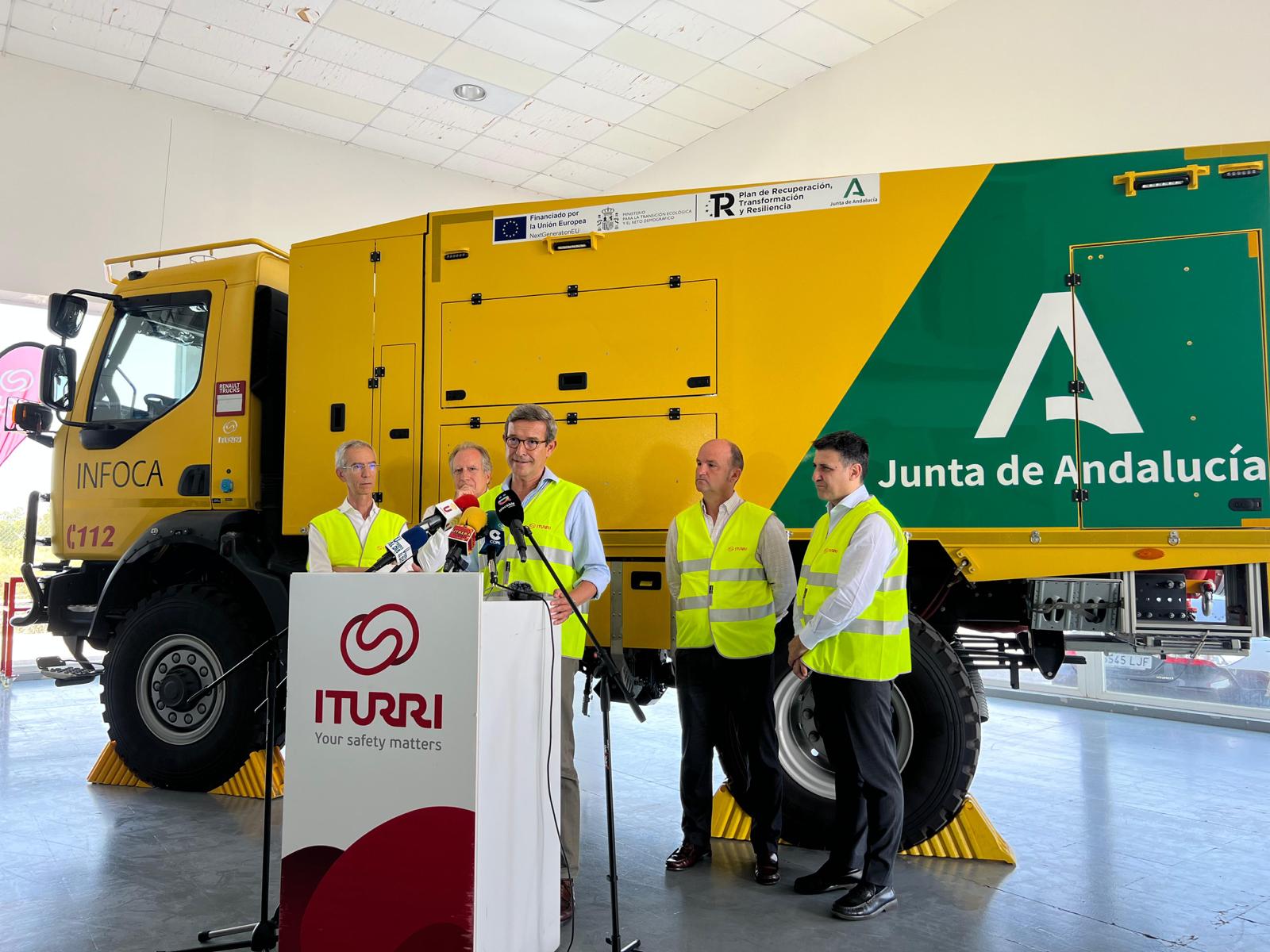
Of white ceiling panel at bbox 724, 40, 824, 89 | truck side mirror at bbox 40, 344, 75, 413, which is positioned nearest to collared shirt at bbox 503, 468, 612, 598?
truck side mirror at bbox 40, 344, 75, 413

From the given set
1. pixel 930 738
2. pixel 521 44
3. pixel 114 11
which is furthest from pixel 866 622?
pixel 114 11

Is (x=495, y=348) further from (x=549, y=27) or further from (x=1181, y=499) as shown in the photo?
(x=549, y=27)

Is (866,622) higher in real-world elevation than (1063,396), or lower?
lower

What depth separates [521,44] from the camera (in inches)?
328

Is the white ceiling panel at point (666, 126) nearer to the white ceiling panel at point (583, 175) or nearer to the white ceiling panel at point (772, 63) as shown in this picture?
the white ceiling panel at point (583, 175)

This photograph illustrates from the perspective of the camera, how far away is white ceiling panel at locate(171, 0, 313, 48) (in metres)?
7.59

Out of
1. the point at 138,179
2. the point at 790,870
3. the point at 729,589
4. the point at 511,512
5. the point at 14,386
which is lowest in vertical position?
the point at 790,870

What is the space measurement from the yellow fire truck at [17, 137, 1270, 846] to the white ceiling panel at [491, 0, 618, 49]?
3.63 m

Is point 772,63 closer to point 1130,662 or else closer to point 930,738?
point 1130,662

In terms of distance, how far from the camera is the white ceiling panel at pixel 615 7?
303 inches

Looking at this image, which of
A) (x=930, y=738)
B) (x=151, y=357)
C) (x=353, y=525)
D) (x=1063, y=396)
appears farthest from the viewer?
(x=151, y=357)

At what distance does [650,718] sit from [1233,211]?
543 centimetres

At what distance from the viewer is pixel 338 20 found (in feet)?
25.9

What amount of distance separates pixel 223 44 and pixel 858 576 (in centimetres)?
771
